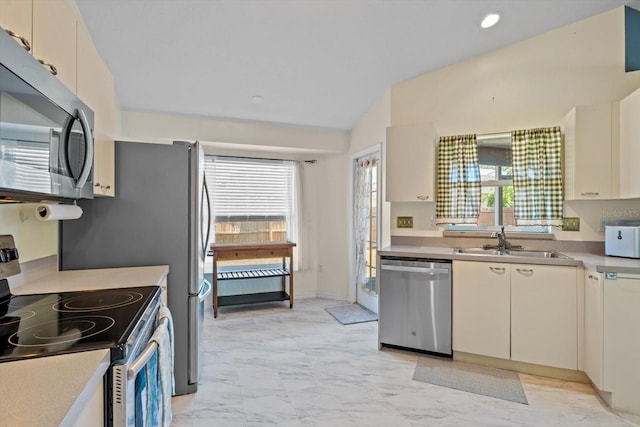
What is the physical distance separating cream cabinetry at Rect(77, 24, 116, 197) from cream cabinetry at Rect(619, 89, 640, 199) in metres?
3.44

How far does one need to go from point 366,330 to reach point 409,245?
100 cm

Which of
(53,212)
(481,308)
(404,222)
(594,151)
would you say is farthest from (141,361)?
(594,151)

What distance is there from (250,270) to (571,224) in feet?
11.8

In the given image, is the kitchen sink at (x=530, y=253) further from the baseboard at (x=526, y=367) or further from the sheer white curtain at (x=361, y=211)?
the sheer white curtain at (x=361, y=211)

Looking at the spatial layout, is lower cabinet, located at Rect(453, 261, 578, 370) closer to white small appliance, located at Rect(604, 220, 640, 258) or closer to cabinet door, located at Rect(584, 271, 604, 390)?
cabinet door, located at Rect(584, 271, 604, 390)

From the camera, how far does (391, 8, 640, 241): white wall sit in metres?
2.71

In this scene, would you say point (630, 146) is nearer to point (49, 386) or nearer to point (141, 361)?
point (141, 361)

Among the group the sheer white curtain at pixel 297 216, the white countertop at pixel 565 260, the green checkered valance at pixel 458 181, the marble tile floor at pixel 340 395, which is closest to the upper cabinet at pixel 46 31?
the marble tile floor at pixel 340 395

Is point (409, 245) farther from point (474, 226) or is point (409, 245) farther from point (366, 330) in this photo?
point (366, 330)

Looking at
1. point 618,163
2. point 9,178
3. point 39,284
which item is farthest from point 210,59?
point 618,163

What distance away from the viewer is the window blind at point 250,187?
421 cm

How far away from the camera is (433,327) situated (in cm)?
276

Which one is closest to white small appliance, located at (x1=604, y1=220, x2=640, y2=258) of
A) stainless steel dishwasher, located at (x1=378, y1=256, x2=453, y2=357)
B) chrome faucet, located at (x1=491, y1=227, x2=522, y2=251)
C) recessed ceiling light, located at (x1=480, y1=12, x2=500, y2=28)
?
chrome faucet, located at (x1=491, y1=227, x2=522, y2=251)

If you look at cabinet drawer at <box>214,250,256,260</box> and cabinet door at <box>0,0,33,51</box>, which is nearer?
cabinet door at <box>0,0,33,51</box>
